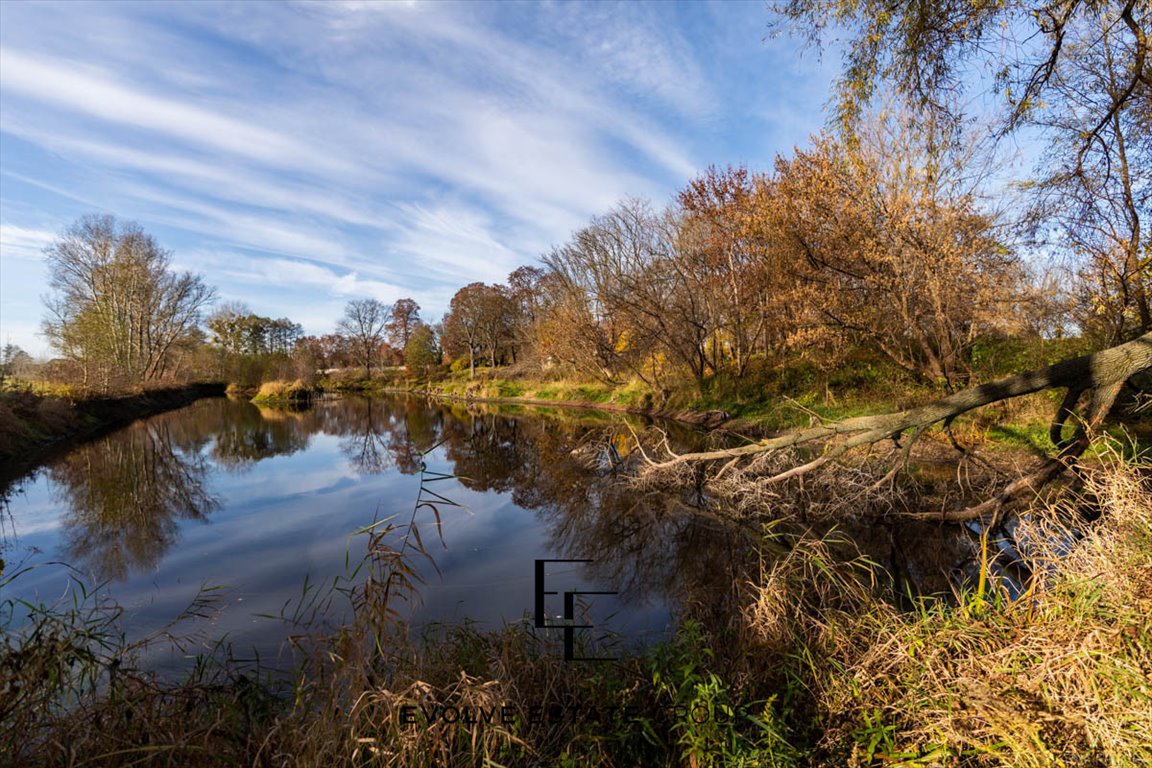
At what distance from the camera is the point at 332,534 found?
8.20 m

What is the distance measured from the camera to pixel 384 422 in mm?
24969

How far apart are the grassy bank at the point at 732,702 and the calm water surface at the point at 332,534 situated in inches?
32.8

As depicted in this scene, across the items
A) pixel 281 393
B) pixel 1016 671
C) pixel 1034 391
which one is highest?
pixel 281 393

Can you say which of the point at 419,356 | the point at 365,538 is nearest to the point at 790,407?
the point at 365,538

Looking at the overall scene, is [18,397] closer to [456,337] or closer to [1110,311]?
[1110,311]

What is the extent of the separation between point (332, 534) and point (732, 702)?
7168 mm

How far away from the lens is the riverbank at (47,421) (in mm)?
13117

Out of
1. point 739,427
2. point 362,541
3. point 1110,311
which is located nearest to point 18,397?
point 362,541

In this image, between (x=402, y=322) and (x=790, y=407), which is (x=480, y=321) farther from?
(x=790, y=407)

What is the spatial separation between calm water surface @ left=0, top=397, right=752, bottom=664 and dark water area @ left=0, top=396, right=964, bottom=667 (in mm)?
35

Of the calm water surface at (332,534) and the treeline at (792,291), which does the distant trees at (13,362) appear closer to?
the treeline at (792,291)

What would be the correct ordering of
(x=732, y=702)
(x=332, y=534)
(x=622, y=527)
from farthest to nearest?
(x=332, y=534), (x=622, y=527), (x=732, y=702)

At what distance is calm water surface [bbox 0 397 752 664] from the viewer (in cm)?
545

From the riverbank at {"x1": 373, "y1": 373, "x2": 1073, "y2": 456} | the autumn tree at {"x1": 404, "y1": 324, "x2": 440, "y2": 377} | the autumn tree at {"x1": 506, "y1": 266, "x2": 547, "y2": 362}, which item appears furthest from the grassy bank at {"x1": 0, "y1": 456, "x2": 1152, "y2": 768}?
the autumn tree at {"x1": 404, "y1": 324, "x2": 440, "y2": 377}
